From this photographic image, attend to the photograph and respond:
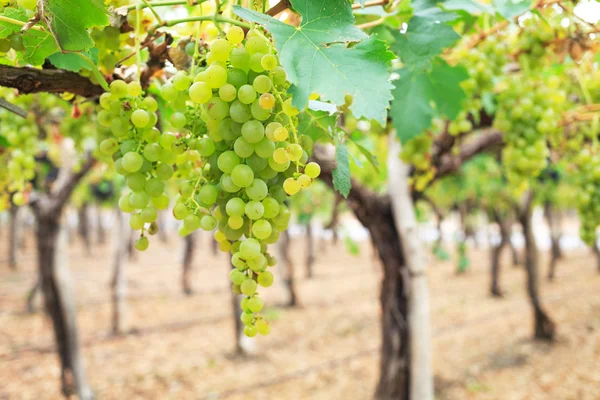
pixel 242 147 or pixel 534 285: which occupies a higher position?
pixel 242 147

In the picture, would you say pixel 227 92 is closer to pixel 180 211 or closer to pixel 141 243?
pixel 180 211

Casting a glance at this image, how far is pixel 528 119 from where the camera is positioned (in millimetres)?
2096

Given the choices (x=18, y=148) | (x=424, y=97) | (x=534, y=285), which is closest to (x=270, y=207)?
(x=424, y=97)

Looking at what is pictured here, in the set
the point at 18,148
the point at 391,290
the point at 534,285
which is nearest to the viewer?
the point at 18,148

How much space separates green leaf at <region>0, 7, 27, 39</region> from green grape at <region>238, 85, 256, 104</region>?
0.41 meters

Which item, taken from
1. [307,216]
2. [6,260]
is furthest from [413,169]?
[6,260]

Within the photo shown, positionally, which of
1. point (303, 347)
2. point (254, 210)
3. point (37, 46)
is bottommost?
point (303, 347)

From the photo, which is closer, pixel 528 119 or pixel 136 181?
pixel 136 181

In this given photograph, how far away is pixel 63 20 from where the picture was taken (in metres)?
0.72

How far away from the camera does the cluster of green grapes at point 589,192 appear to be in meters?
2.20

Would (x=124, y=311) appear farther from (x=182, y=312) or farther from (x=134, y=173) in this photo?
(x=134, y=173)

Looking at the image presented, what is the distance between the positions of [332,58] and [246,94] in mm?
146

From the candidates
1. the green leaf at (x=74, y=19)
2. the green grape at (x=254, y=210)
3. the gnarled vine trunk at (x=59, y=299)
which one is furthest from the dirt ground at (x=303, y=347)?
the green leaf at (x=74, y=19)

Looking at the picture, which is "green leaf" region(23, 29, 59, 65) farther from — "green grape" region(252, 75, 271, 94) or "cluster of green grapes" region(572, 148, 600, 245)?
"cluster of green grapes" region(572, 148, 600, 245)
